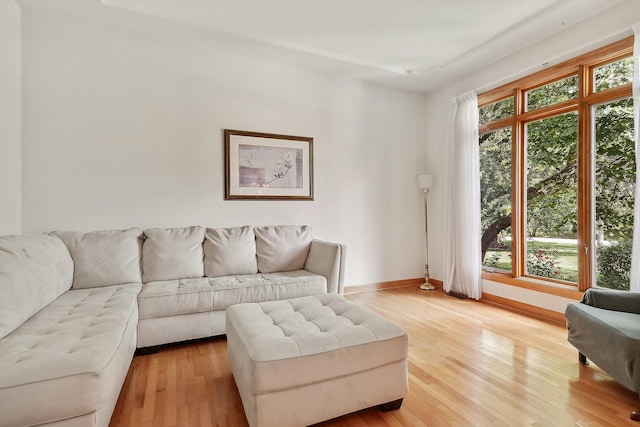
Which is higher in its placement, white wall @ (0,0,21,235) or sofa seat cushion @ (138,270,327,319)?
white wall @ (0,0,21,235)

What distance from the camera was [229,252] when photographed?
9.71 feet

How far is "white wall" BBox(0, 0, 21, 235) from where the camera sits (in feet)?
7.75

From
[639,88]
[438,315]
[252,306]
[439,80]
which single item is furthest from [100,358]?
[439,80]

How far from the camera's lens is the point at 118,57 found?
2979mm

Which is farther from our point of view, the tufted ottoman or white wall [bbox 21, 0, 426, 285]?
white wall [bbox 21, 0, 426, 285]

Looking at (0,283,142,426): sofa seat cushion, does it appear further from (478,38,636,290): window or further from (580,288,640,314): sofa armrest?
(478,38,636,290): window

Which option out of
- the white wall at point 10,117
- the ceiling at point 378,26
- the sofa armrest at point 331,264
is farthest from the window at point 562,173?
the white wall at point 10,117

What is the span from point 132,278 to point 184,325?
64 centimetres

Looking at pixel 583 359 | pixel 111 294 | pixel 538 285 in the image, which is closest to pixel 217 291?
pixel 111 294

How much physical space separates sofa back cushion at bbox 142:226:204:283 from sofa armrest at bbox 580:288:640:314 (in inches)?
119

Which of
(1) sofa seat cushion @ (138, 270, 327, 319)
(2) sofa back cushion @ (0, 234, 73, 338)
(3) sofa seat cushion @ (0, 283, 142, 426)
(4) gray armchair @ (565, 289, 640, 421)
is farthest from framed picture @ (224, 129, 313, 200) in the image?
(4) gray armchair @ (565, 289, 640, 421)

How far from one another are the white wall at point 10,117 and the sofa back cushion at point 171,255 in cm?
97

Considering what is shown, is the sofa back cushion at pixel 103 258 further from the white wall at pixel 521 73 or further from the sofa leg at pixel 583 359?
the white wall at pixel 521 73

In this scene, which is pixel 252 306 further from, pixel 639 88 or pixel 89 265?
pixel 639 88
